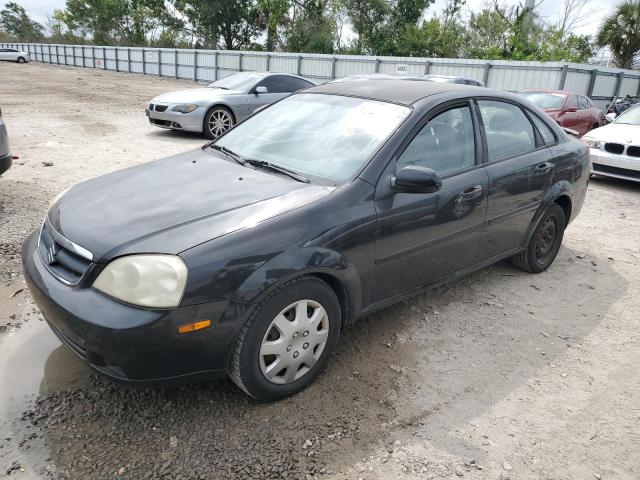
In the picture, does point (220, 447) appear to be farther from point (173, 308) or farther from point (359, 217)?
point (359, 217)

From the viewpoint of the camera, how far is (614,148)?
831cm

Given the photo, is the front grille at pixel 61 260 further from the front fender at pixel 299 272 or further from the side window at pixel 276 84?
the side window at pixel 276 84

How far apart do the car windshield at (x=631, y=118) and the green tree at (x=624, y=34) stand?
23.2 meters

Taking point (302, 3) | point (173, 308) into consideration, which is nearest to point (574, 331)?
point (173, 308)

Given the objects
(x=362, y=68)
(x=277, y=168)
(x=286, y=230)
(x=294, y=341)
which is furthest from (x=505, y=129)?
(x=362, y=68)

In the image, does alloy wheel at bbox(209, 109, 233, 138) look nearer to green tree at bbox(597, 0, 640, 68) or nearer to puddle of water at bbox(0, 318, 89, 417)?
puddle of water at bbox(0, 318, 89, 417)

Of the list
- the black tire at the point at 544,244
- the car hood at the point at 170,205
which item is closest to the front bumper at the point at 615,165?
the black tire at the point at 544,244

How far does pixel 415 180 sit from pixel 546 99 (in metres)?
10.9

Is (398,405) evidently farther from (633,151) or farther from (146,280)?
(633,151)

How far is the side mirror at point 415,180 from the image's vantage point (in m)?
2.84

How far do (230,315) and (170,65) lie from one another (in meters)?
34.5

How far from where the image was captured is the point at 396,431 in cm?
254

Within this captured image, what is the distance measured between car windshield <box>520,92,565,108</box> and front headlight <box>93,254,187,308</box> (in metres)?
11.6

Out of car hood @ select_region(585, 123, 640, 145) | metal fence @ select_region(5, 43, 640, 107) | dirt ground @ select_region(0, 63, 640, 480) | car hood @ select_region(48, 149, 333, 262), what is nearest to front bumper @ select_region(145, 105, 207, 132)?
dirt ground @ select_region(0, 63, 640, 480)
